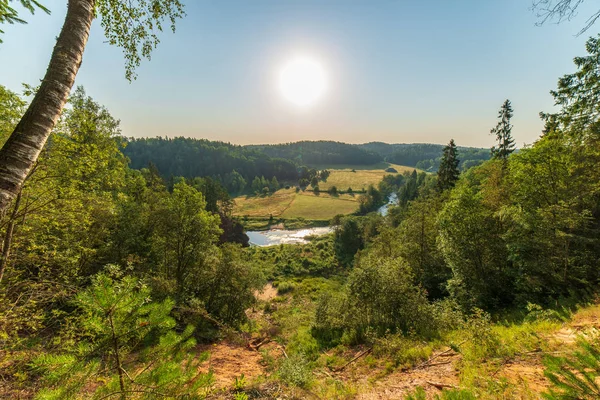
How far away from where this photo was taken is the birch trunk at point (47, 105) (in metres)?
2.51

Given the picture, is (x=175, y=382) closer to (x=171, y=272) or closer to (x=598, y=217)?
(x=171, y=272)

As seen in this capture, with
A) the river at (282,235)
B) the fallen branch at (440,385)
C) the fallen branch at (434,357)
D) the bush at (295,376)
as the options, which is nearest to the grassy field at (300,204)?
the river at (282,235)

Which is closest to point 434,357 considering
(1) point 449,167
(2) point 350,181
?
(1) point 449,167

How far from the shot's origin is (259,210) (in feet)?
347

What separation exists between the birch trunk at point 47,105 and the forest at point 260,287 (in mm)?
23

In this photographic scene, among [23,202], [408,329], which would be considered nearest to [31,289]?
[23,202]

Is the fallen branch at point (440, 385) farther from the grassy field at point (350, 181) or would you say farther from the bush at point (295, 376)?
the grassy field at point (350, 181)

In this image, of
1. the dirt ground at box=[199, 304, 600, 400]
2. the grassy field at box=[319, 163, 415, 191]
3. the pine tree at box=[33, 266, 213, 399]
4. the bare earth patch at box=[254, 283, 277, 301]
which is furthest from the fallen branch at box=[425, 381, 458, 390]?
the grassy field at box=[319, 163, 415, 191]

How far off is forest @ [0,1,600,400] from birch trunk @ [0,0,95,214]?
0.02m

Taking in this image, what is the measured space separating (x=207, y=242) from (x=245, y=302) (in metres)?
4.98

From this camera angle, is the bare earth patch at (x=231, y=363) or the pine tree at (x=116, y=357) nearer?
the pine tree at (x=116, y=357)

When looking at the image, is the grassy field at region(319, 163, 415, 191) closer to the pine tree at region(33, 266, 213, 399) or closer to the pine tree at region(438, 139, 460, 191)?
the pine tree at region(438, 139, 460, 191)

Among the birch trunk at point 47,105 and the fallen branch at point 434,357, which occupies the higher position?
the birch trunk at point 47,105

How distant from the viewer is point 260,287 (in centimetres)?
1811
